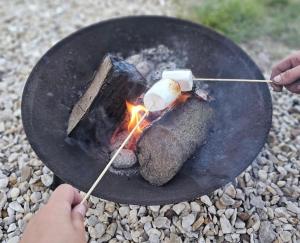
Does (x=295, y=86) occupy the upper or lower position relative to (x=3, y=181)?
upper

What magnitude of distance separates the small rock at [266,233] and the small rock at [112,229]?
89 cm

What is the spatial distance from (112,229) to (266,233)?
3.10ft

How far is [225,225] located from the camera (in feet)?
7.91

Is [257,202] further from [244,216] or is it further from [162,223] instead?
[162,223]

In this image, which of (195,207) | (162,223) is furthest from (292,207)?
(162,223)

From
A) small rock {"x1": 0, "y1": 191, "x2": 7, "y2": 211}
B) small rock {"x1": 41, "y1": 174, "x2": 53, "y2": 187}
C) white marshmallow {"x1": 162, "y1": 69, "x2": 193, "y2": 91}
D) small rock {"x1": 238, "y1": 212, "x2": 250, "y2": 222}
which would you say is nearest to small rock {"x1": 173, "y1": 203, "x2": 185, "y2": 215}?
small rock {"x1": 238, "y1": 212, "x2": 250, "y2": 222}

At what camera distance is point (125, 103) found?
8.02 ft

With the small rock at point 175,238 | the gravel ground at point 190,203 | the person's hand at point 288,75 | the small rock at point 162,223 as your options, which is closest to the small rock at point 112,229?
the gravel ground at point 190,203

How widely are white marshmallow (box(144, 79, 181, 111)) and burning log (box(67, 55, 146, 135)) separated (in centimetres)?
23

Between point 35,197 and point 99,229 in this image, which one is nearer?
point 99,229

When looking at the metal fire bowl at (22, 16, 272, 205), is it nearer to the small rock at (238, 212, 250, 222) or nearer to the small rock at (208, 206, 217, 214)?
the small rock at (208, 206, 217, 214)

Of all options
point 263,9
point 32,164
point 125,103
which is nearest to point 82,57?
point 125,103

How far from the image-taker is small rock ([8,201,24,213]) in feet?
8.21

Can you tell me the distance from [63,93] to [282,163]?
1.62 metres
